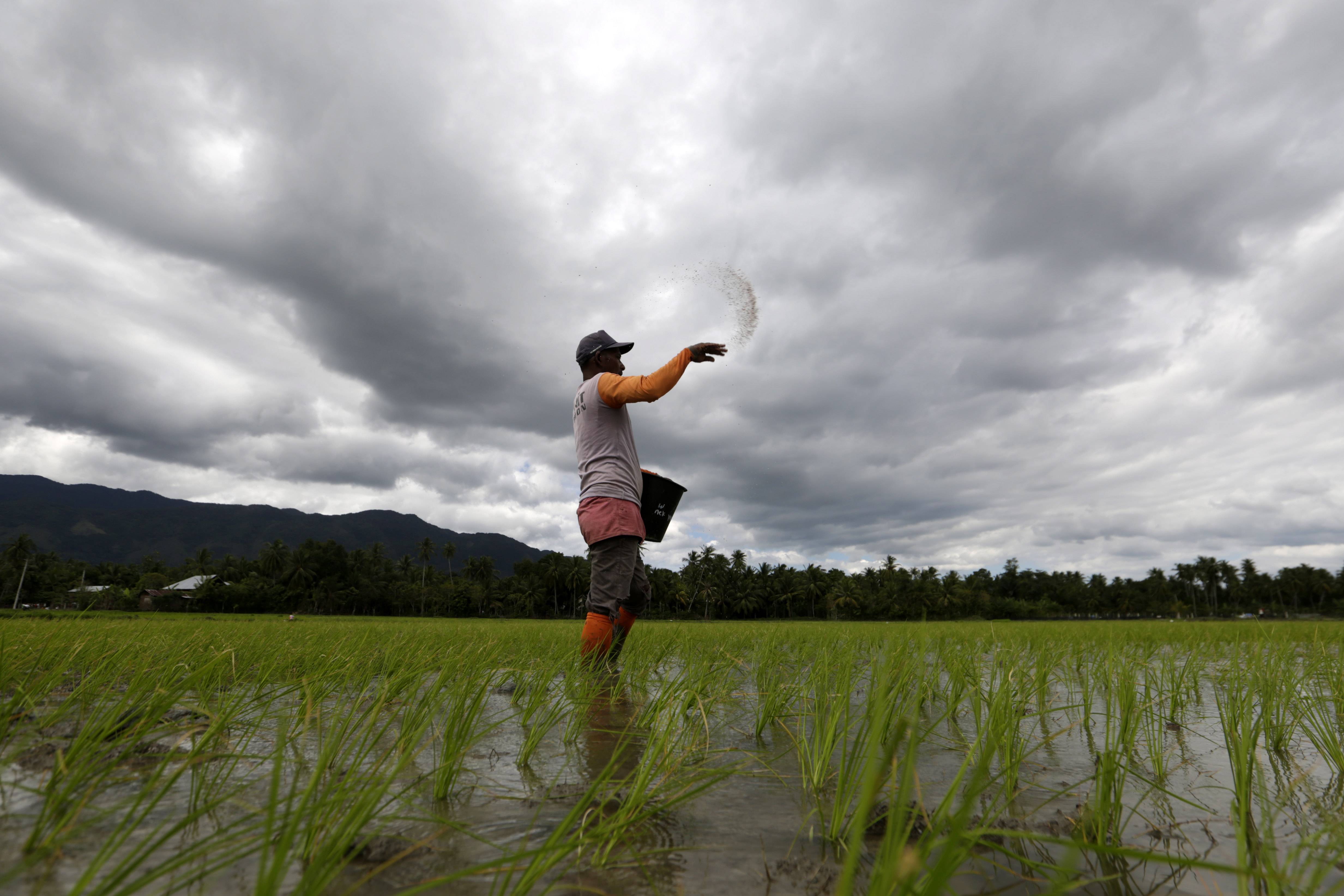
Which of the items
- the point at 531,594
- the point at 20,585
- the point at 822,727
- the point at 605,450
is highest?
the point at 605,450

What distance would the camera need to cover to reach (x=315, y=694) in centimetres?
233

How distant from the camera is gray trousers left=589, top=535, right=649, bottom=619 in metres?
3.88

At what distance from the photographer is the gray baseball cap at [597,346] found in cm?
443

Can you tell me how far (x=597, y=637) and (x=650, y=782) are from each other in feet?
7.85

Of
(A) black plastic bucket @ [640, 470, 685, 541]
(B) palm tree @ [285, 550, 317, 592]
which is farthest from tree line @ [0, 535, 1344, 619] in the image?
(A) black plastic bucket @ [640, 470, 685, 541]

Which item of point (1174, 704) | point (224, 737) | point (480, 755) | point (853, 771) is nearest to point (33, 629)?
point (224, 737)

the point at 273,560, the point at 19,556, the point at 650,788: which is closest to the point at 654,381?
the point at 650,788

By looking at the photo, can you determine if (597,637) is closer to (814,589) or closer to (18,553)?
(814,589)

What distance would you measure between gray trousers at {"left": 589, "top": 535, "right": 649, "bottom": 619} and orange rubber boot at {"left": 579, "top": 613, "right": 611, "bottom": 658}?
3cm

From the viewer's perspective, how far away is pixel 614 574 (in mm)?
3945

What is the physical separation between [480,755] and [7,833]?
1.13 m

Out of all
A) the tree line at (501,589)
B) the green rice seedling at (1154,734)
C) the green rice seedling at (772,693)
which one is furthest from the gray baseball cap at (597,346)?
the tree line at (501,589)

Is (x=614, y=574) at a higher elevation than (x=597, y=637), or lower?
higher

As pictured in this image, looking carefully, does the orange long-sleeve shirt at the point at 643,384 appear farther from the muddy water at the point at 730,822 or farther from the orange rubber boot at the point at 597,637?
the muddy water at the point at 730,822
